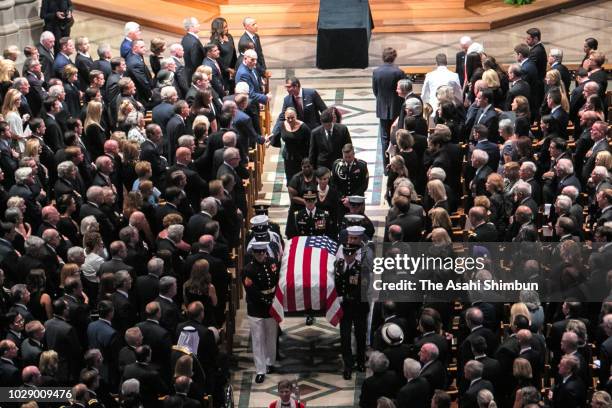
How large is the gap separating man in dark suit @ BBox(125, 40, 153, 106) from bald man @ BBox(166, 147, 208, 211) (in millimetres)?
3555

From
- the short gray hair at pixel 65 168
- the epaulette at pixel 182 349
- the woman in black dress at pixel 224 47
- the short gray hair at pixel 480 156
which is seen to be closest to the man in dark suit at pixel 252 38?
the woman in black dress at pixel 224 47

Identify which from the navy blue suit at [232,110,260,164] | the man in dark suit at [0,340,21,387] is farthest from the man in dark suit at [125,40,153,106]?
the man in dark suit at [0,340,21,387]

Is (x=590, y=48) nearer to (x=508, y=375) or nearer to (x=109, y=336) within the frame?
(x=508, y=375)

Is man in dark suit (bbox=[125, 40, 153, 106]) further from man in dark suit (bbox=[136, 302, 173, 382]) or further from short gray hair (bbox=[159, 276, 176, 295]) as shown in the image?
man in dark suit (bbox=[136, 302, 173, 382])

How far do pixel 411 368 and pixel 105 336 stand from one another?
2.97 m

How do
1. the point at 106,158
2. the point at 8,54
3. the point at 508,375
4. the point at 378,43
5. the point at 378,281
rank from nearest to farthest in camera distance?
the point at 508,375 → the point at 378,281 → the point at 106,158 → the point at 8,54 → the point at 378,43

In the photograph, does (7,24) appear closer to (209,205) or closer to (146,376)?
(209,205)

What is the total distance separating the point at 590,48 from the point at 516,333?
7.65 meters

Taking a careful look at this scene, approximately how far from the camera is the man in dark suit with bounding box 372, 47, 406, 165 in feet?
63.6

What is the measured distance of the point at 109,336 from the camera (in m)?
13.6

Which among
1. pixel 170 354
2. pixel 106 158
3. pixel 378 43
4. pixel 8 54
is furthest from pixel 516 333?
pixel 378 43

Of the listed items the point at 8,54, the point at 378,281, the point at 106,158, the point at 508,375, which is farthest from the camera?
the point at 8,54

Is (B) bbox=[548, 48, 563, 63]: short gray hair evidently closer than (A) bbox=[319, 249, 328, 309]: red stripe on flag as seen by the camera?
No

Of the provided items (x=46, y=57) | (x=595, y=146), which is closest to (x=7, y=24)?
(x=46, y=57)
